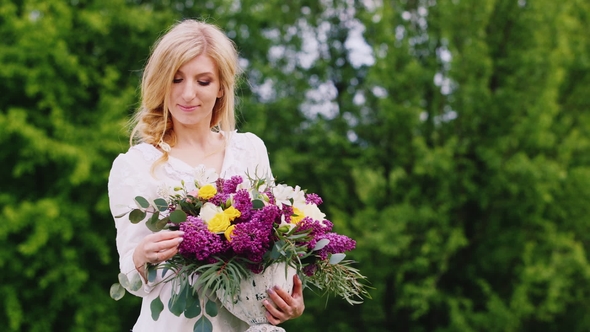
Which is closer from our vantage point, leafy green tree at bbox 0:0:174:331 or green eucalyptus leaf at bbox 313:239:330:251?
green eucalyptus leaf at bbox 313:239:330:251

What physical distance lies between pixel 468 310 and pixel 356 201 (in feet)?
9.00

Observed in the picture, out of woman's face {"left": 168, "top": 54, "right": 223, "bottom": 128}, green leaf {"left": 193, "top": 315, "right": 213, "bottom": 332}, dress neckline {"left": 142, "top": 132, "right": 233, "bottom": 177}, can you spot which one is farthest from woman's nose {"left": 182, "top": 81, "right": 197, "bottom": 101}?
green leaf {"left": 193, "top": 315, "right": 213, "bottom": 332}

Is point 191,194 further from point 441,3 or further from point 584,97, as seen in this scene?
point 584,97

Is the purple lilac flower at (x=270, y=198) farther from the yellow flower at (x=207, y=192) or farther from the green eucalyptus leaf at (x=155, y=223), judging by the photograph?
the green eucalyptus leaf at (x=155, y=223)

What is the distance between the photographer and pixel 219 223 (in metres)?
2.38

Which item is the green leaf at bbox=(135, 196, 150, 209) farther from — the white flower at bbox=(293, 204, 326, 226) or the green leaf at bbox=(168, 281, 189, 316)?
the white flower at bbox=(293, 204, 326, 226)

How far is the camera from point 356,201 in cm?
1333

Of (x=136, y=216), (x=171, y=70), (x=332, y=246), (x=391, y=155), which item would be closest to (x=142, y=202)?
(x=136, y=216)

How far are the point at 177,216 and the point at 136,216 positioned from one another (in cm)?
15

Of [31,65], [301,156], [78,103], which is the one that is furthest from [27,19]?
[301,156]

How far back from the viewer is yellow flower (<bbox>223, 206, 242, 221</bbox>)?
2424mm

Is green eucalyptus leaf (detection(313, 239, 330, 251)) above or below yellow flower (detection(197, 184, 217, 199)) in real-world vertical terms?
below

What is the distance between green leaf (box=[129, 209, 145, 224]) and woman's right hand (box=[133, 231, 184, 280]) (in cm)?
7

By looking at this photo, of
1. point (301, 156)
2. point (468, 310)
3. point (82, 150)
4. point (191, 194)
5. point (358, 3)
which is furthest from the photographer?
point (358, 3)
